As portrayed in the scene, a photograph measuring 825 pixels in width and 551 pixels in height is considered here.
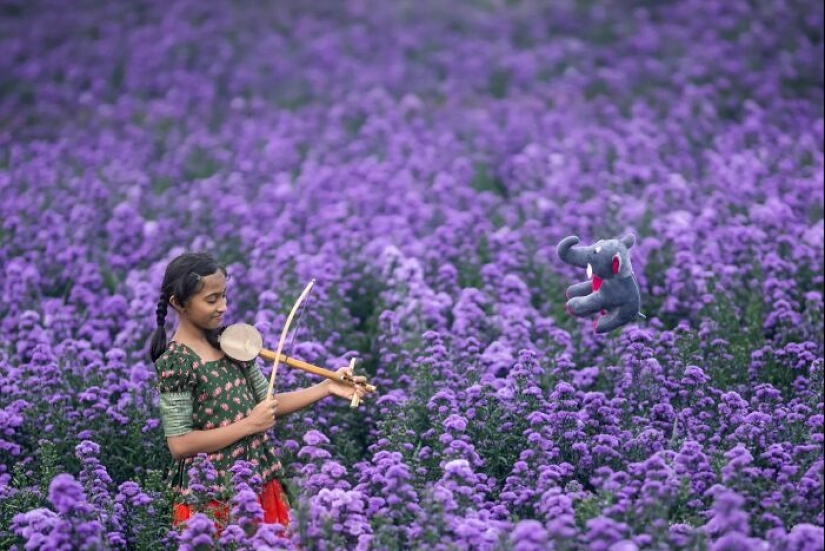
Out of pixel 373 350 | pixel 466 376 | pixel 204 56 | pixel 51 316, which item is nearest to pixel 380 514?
pixel 466 376

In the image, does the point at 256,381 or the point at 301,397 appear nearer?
the point at 301,397

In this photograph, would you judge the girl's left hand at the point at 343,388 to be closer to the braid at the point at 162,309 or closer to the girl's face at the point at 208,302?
the girl's face at the point at 208,302

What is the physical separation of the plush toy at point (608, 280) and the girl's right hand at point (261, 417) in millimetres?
1243

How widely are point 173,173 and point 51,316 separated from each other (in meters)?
3.82

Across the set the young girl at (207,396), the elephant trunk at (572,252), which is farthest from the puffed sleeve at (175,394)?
the elephant trunk at (572,252)

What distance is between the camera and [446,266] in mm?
7570

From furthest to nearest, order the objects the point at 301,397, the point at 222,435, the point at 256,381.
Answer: the point at 256,381
the point at 301,397
the point at 222,435

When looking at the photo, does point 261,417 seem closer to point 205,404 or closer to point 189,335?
point 205,404

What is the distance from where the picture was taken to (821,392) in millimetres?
5500

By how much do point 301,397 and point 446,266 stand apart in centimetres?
267

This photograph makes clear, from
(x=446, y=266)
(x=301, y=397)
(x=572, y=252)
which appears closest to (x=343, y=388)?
(x=301, y=397)

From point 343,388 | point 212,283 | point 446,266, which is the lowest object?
point 446,266

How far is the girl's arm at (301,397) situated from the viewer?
4977mm

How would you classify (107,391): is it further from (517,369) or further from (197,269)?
(517,369)
